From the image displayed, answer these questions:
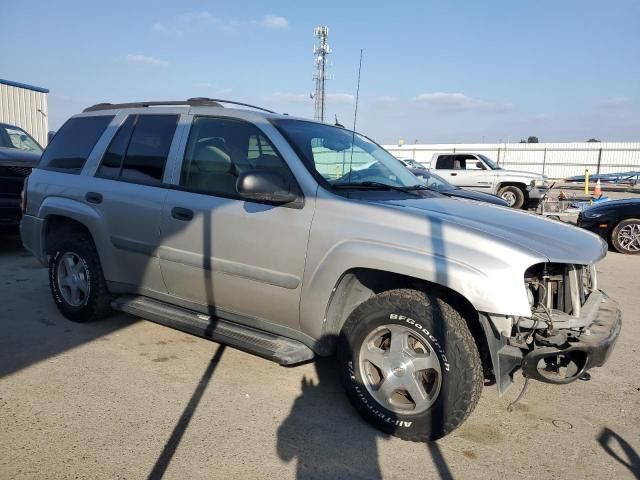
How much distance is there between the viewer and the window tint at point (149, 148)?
4047 millimetres

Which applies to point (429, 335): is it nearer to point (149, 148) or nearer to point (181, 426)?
point (181, 426)

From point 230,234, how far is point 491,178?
15.6m

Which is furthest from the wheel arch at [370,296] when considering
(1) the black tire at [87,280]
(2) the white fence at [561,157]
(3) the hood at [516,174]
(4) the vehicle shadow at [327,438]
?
(2) the white fence at [561,157]

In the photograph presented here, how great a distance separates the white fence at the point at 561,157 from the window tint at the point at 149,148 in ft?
119

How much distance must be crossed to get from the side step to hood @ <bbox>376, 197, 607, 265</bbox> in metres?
1.10

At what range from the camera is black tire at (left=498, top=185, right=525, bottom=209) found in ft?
56.3

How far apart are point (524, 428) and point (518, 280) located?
3.90ft

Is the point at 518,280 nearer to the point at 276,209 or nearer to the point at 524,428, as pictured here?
the point at 524,428

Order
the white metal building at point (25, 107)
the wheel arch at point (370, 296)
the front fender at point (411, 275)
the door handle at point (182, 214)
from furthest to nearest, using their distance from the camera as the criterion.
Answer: the white metal building at point (25, 107) < the door handle at point (182, 214) < the wheel arch at point (370, 296) < the front fender at point (411, 275)

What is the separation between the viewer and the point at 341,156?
12.5ft

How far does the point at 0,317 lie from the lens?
4.83m

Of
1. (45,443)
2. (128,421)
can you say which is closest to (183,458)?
Result: (128,421)

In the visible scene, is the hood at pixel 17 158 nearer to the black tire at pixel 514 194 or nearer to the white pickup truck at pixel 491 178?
the white pickup truck at pixel 491 178

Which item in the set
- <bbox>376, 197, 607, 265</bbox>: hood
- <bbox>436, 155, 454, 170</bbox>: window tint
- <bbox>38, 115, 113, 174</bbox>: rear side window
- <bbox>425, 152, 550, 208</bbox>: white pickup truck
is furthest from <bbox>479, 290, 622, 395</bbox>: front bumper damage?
<bbox>436, 155, 454, 170</bbox>: window tint
